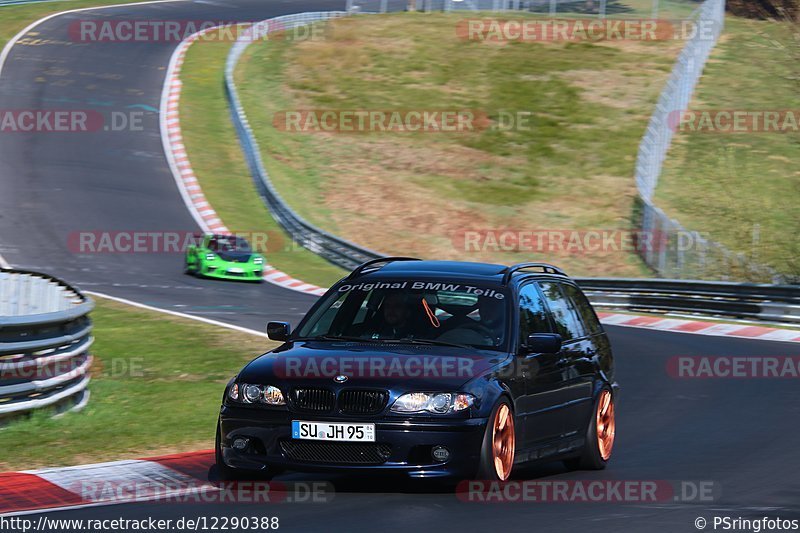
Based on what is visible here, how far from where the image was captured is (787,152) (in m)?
42.3

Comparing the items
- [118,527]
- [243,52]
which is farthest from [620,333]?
[243,52]

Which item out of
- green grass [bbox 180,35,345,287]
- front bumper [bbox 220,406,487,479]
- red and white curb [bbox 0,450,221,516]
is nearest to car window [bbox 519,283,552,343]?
front bumper [bbox 220,406,487,479]

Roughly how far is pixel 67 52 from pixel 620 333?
35157 millimetres

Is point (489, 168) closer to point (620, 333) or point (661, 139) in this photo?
point (661, 139)

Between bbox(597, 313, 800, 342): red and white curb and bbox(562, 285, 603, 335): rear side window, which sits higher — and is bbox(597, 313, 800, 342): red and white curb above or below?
below

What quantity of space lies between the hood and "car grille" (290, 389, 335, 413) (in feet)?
0.16

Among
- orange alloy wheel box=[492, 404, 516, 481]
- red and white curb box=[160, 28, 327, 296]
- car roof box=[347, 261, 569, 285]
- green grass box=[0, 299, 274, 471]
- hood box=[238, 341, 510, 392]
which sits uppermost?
car roof box=[347, 261, 569, 285]

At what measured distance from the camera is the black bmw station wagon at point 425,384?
7844mm

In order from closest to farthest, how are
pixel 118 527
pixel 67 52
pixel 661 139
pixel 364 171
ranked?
pixel 118 527 < pixel 661 139 < pixel 364 171 < pixel 67 52

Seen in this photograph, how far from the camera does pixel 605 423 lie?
10.1 meters

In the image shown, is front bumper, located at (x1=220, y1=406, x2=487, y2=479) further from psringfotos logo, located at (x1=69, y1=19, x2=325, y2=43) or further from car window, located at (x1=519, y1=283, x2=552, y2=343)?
psringfotos logo, located at (x1=69, y1=19, x2=325, y2=43)

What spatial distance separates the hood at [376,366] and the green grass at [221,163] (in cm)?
1982

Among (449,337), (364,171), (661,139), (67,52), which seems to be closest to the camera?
(449,337)

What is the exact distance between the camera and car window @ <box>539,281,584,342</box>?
9672 millimetres
